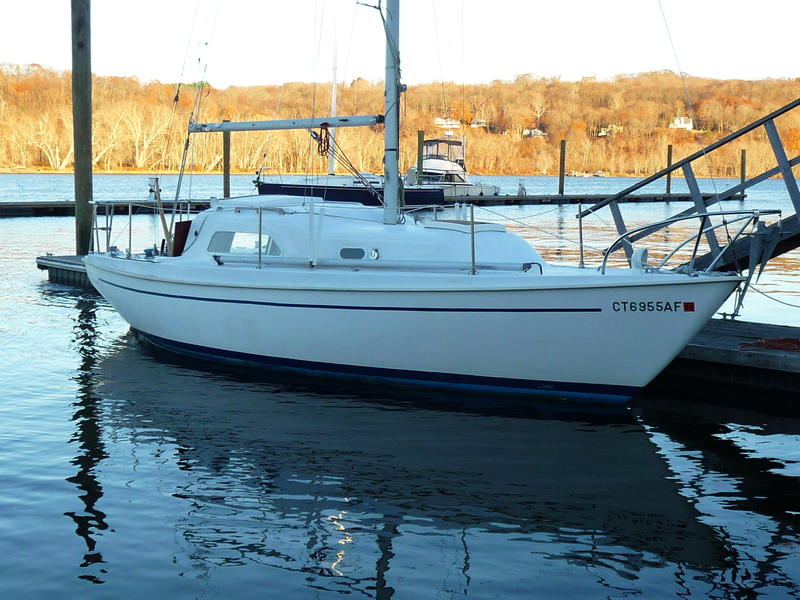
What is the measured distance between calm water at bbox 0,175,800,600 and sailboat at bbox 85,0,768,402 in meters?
0.48

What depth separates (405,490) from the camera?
26.7 feet

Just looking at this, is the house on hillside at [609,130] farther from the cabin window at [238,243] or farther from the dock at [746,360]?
the cabin window at [238,243]

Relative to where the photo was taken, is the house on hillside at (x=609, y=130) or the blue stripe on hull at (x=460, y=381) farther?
the house on hillside at (x=609, y=130)

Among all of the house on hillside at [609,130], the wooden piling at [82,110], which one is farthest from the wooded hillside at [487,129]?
the wooden piling at [82,110]

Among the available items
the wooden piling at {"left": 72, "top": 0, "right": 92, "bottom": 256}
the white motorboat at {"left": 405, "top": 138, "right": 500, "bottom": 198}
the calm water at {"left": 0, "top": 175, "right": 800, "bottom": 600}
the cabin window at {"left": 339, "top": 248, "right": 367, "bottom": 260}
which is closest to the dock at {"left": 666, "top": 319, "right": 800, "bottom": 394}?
the calm water at {"left": 0, "top": 175, "right": 800, "bottom": 600}

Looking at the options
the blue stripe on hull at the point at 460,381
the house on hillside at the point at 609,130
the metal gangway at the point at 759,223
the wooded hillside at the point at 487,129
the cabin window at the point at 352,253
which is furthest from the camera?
the house on hillside at the point at 609,130

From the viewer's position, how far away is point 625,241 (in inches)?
487

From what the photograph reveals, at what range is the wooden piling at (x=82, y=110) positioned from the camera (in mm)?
19641

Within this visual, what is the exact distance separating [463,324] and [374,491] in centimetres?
296

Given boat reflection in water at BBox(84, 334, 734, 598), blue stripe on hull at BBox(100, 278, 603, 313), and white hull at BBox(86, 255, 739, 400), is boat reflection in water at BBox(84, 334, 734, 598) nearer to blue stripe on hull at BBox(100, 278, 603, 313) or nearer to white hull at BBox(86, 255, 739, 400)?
white hull at BBox(86, 255, 739, 400)

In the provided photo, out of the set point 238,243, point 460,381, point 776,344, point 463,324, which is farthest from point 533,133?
point 463,324

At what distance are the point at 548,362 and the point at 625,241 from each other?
275cm

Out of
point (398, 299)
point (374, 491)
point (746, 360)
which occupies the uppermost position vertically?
point (398, 299)

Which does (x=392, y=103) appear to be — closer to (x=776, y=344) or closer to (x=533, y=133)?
(x=776, y=344)
